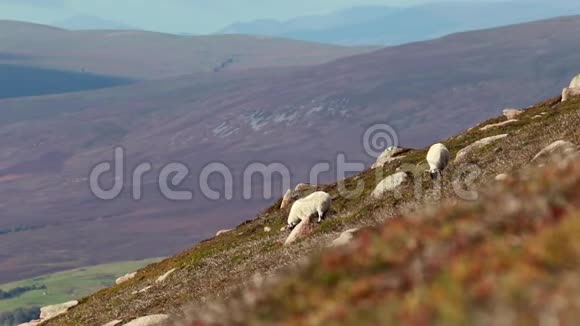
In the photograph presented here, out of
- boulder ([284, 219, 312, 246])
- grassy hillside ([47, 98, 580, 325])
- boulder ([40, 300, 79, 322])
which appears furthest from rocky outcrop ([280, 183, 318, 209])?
grassy hillside ([47, 98, 580, 325])

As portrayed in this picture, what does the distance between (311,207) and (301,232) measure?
480 centimetres

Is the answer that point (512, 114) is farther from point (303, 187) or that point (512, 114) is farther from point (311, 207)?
point (311, 207)

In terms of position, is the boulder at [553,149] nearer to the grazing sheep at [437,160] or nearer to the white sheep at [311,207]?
the grazing sheep at [437,160]

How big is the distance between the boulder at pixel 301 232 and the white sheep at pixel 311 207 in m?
2.23

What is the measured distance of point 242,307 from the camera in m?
9.48

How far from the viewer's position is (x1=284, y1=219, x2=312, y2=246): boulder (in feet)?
140

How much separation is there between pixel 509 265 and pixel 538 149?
29.4 meters

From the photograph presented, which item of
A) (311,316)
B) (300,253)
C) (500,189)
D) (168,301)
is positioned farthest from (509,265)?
(168,301)

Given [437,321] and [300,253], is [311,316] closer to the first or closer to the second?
[437,321]

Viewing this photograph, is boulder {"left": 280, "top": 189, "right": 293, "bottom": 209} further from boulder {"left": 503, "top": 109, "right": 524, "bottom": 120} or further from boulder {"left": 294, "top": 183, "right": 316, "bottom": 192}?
boulder {"left": 503, "top": 109, "right": 524, "bottom": 120}

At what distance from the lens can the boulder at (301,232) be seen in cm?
4259

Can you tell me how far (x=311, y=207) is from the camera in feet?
158

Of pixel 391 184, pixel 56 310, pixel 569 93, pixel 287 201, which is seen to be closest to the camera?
pixel 391 184

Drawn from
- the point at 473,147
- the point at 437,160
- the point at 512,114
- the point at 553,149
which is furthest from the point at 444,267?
the point at 512,114
